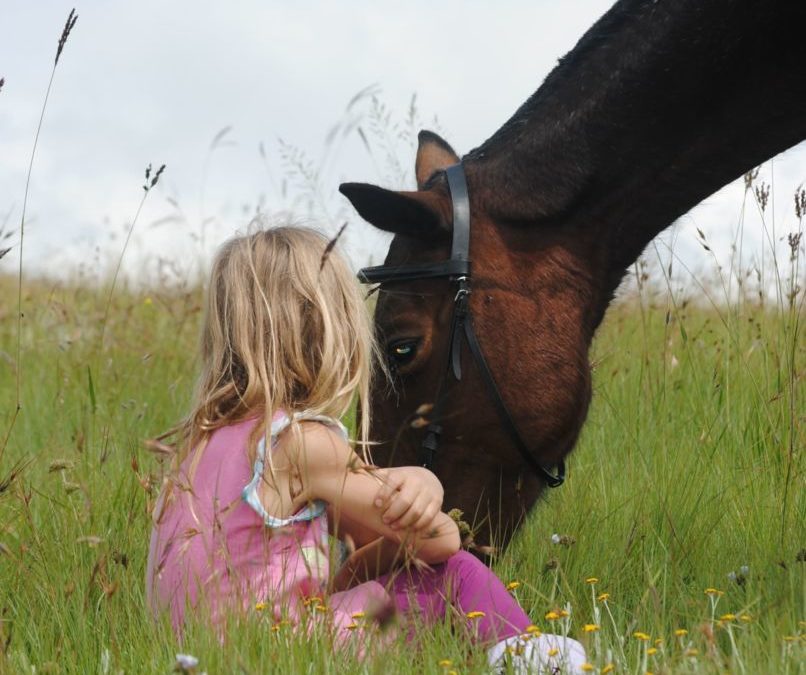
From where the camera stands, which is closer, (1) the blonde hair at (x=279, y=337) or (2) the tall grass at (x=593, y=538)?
(2) the tall grass at (x=593, y=538)

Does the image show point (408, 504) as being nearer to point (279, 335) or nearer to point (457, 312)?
point (279, 335)

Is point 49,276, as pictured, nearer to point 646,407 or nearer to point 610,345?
point 610,345

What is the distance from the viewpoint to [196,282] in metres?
9.60

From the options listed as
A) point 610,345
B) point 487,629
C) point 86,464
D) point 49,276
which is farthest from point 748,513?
point 49,276

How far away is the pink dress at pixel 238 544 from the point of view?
3.10 m

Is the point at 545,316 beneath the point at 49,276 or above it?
beneath

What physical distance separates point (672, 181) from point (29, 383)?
14.9ft

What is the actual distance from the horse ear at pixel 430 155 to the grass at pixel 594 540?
3.55 feet

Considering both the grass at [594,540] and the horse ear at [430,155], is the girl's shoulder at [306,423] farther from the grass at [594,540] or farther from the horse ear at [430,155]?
the horse ear at [430,155]

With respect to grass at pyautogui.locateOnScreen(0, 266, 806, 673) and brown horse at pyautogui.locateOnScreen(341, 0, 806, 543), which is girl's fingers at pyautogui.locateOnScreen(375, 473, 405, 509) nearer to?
grass at pyautogui.locateOnScreen(0, 266, 806, 673)

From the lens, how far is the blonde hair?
336 cm

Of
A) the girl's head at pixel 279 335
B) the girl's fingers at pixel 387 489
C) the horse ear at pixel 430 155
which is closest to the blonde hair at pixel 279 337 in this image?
the girl's head at pixel 279 335

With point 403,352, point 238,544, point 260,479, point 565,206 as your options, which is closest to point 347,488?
point 260,479

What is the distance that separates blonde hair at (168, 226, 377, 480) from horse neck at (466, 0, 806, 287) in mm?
932
